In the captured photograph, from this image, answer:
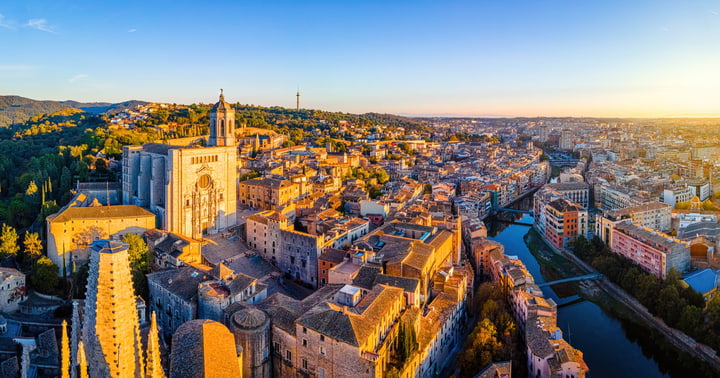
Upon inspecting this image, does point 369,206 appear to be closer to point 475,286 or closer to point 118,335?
point 475,286

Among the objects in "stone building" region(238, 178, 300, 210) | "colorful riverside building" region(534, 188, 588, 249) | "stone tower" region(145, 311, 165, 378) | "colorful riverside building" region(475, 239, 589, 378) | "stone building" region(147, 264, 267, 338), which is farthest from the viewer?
→ "colorful riverside building" region(534, 188, 588, 249)

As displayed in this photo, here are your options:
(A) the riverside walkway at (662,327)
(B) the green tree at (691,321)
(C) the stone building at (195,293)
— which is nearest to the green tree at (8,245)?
(C) the stone building at (195,293)

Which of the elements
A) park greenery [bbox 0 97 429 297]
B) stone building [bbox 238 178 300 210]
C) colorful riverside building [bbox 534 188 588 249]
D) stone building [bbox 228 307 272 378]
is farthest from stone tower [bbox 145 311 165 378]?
colorful riverside building [bbox 534 188 588 249]

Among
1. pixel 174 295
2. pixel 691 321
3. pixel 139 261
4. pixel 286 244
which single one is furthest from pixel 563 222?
pixel 139 261

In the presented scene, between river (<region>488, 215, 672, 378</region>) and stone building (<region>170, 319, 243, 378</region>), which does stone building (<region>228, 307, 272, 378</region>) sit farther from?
river (<region>488, 215, 672, 378</region>)

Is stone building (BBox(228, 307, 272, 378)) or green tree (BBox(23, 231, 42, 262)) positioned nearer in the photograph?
stone building (BBox(228, 307, 272, 378))

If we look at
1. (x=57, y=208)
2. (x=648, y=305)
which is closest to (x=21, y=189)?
(x=57, y=208)
